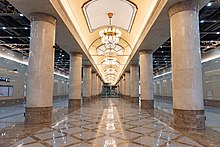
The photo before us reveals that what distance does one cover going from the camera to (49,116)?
20.5 feet

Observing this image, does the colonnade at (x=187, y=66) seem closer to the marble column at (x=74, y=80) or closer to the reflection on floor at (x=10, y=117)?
the reflection on floor at (x=10, y=117)

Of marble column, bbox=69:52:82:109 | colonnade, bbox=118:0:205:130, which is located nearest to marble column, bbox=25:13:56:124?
colonnade, bbox=118:0:205:130

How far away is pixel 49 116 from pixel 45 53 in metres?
2.27

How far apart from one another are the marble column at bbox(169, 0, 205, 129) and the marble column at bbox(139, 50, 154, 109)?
215 inches

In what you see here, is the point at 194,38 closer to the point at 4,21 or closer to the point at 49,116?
the point at 49,116

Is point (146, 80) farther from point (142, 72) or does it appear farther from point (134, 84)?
point (134, 84)

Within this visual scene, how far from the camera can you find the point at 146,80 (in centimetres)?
1108

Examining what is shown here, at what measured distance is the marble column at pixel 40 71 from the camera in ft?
19.6

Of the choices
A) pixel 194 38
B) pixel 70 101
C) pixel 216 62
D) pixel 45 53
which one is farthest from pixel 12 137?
pixel 216 62

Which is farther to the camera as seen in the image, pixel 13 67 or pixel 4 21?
pixel 13 67

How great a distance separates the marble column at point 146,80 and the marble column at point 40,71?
641cm

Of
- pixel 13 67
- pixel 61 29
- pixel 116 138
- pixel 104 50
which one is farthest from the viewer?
pixel 104 50

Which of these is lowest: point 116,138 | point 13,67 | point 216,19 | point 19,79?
point 116,138

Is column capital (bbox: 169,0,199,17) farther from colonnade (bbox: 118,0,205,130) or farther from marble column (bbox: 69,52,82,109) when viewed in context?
marble column (bbox: 69,52,82,109)
